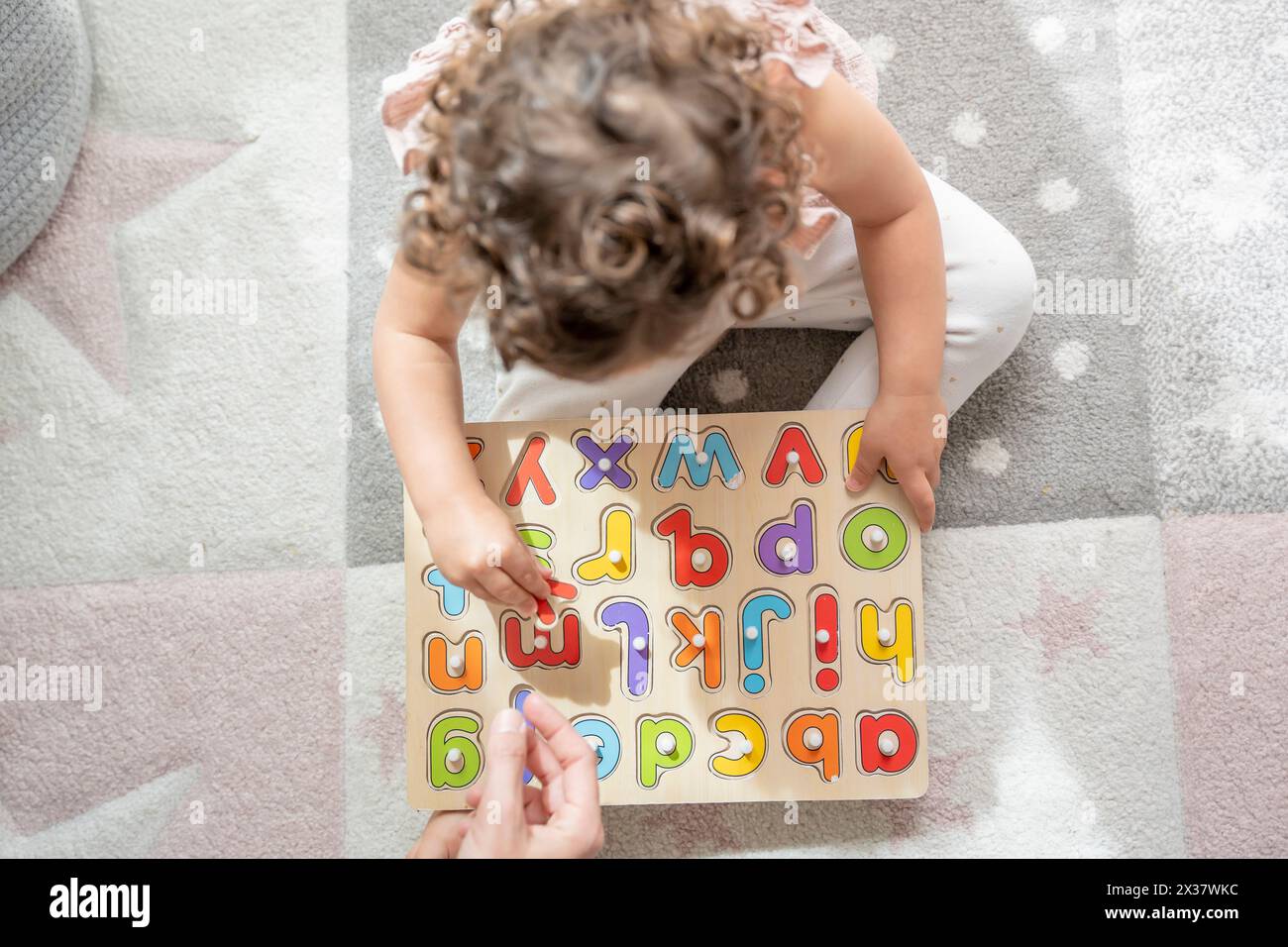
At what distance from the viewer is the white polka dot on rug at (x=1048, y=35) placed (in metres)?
0.79

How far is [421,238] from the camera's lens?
1.58 feet

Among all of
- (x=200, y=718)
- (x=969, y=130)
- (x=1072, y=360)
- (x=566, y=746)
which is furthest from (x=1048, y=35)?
(x=200, y=718)

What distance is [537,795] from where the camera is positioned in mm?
627

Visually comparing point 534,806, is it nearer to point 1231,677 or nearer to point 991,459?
point 991,459

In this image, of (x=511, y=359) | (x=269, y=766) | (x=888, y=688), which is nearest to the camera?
(x=511, y=359)

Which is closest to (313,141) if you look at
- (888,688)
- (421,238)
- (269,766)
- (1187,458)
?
(421,238)

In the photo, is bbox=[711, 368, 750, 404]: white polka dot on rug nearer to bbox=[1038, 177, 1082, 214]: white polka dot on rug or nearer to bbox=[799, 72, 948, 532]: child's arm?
bbox=[799, 72, 948, 532]: child's arm

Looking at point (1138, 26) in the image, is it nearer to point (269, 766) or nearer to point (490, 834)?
point (490, 834)

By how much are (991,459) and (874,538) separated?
0.16m

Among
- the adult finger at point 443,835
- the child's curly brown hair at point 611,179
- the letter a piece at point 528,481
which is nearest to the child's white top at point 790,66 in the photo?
the child's curly brown hair at point 611,179

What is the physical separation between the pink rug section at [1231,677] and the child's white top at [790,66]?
383 millimetres

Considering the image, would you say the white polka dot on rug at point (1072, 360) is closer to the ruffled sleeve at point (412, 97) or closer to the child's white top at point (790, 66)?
the child's white top at point (790, 66)

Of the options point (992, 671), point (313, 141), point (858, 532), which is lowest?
point (992, 671)

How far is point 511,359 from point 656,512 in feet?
0.76
